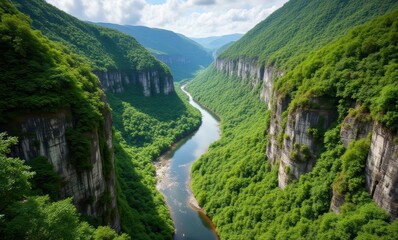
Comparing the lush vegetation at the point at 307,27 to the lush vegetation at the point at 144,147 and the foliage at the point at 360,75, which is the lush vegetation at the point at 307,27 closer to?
the foliage at the point at 360,75

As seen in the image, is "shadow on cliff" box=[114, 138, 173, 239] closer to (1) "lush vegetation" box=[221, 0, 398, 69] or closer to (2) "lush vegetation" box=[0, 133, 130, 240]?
(2) "lush vegetation" box=[0, 133, 130, 240]

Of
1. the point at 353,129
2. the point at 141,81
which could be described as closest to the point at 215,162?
the point at 353,129

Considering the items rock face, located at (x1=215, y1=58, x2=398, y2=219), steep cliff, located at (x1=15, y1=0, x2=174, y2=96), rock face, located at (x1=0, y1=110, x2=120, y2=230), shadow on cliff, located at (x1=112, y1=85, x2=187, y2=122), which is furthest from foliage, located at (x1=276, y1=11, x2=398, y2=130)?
steep cliff, located at (x1=15, y1=0, x2=174, y2=96)

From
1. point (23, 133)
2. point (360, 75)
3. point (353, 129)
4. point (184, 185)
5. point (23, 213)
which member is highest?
point (360, 75)

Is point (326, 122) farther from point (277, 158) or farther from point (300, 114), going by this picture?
point (277, 158)

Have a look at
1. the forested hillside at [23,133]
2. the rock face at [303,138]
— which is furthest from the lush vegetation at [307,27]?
the forested hillside at [23,133]

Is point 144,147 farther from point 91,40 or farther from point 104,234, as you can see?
point 104,234
